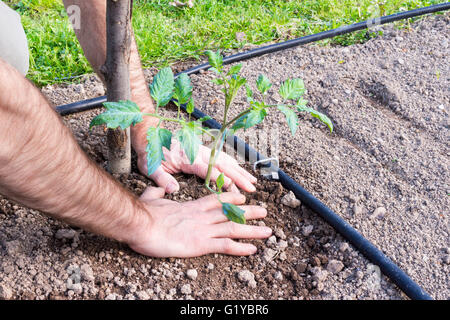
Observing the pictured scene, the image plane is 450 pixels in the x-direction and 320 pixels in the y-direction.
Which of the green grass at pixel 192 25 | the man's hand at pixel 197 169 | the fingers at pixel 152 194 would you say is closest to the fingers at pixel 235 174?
the man's hand at pixel 197 169

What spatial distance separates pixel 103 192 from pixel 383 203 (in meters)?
1.01

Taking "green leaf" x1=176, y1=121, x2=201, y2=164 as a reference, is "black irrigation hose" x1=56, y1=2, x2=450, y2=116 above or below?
below

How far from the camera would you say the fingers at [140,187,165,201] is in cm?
161

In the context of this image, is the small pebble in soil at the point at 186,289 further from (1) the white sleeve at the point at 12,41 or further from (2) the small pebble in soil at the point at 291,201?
(1) the white sleeve at the point at 12,41

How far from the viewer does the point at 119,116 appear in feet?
3.93

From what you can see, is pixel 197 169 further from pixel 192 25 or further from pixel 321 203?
pixel 192 25

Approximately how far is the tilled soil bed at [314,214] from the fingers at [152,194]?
0.19 feet

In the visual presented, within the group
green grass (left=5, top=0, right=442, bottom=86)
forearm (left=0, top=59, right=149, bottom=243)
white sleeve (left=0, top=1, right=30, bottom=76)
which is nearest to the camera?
forearm (left=0, top=59, right=149, bottom=243)

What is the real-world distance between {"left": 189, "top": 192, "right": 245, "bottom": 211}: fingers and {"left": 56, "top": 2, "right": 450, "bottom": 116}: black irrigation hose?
32.3 inches

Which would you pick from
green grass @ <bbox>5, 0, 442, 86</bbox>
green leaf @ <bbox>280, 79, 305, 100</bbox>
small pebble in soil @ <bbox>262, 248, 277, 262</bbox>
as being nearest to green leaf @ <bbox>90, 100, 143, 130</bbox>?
green leaf @ <bbox>280, 79, 305, 100</bbox>

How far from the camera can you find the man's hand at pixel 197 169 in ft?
5.57

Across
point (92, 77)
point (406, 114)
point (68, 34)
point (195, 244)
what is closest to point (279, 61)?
point (406, 114)

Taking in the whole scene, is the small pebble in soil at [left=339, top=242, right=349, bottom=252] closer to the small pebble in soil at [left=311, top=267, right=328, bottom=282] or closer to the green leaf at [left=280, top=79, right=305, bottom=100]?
the small pebble in soil at [left=311, top=267, right=328, bottom=282]

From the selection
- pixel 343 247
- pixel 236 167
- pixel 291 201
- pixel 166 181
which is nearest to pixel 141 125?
pixel 166 181
